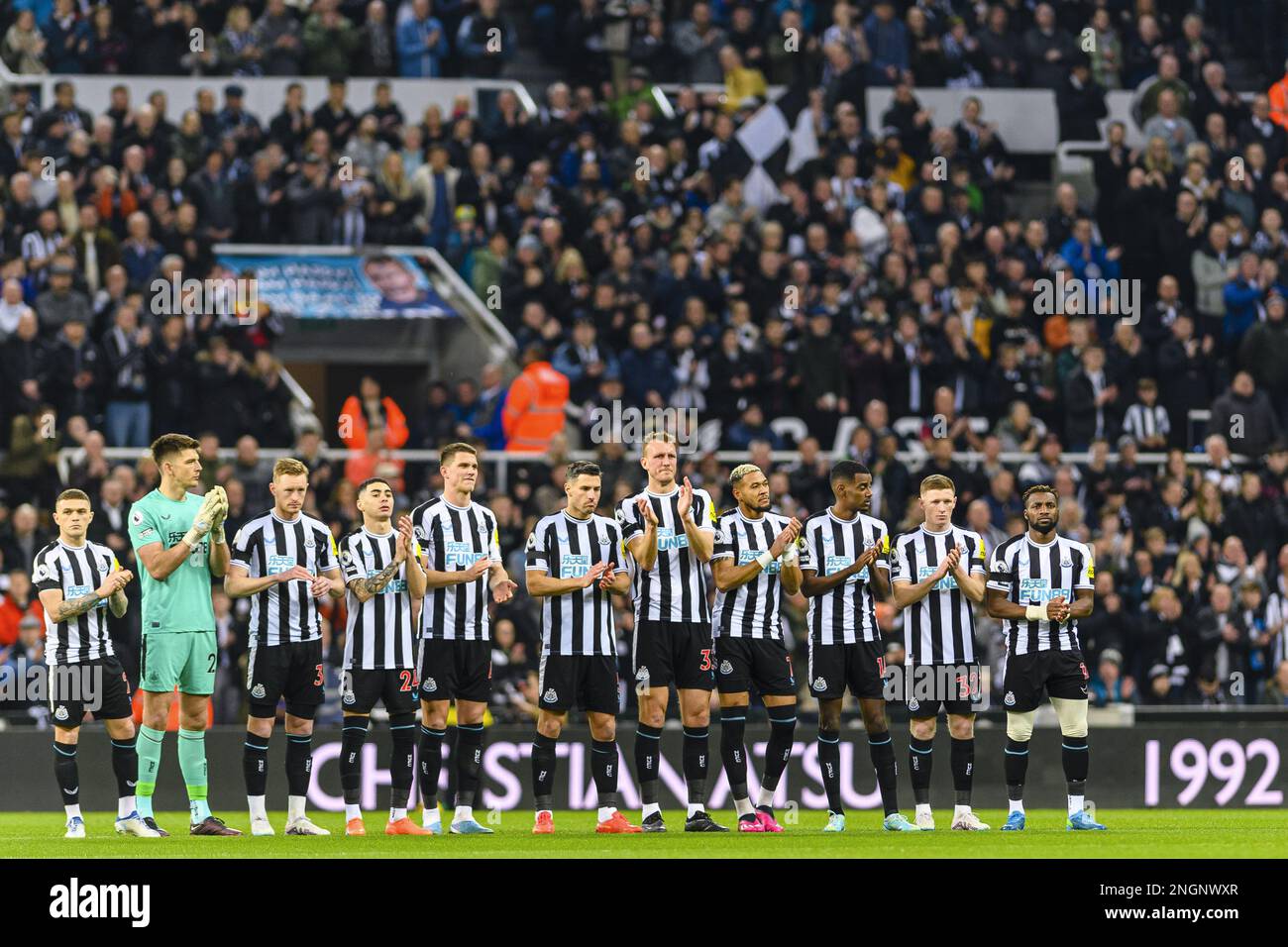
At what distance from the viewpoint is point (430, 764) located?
1247 cm

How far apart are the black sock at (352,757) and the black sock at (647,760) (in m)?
1.68

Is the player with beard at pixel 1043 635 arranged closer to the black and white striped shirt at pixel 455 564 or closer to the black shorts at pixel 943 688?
the black shorts at pixel 943 688

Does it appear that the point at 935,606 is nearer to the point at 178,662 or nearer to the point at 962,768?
the point at 962,768

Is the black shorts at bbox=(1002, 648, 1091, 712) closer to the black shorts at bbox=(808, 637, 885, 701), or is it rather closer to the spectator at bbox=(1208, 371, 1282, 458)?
the black shorts at bbox=(808, 637, 885, 701)

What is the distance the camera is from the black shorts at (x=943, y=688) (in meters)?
13.0

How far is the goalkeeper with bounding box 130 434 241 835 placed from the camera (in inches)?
486

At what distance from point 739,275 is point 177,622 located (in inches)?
401

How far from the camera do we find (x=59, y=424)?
1914 cm

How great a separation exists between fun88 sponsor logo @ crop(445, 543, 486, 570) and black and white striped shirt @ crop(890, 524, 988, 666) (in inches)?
105

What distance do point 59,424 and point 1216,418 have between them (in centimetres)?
1119

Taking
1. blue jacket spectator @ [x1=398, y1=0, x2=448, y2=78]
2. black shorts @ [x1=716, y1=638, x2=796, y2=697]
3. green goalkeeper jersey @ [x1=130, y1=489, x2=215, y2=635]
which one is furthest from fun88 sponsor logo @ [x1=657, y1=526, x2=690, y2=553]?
blue jacket spectator @ [x1=398, y1=0, x2=448, y2=78]

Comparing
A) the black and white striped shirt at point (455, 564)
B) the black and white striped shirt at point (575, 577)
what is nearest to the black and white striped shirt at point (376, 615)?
the black and white striped shirt at point (455, 564)

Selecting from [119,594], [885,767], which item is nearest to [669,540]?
[885,767]
